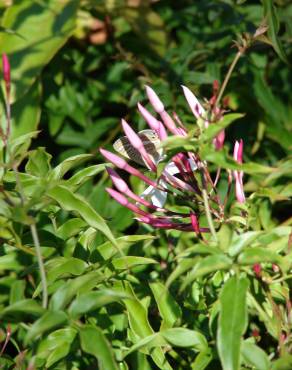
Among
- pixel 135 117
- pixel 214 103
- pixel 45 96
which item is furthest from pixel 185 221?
pixel 45 96

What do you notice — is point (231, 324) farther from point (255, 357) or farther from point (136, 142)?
point (136, 142)

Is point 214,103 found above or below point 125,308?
above

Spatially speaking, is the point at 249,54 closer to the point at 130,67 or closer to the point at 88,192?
the point at 130,67

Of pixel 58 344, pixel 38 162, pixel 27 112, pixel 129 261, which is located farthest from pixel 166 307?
pixel 27 112

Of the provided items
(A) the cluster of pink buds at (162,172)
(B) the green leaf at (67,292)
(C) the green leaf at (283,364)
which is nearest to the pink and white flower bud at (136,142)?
(A) the cluster of pink buds at (162,172)

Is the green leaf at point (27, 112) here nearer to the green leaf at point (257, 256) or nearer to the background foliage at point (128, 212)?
the background foliage at point (128, 212)

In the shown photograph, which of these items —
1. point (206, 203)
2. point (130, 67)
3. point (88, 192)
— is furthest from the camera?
point (130, 67)

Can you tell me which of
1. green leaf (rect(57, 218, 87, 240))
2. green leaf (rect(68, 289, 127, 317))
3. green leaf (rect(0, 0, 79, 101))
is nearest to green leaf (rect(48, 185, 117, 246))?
green leaf (rect(68, 289, 127, 317))
